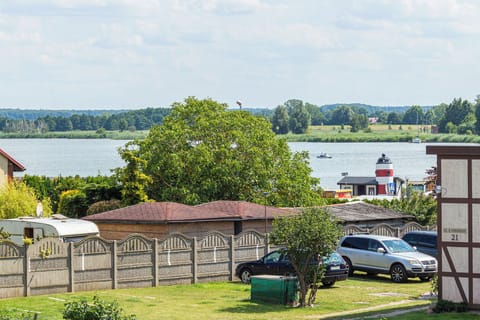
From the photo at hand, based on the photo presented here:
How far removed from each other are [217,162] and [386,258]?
17931mm

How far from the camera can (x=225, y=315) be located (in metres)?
26.7

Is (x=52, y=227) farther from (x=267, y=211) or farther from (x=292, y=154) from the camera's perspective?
(x=292, y=154)

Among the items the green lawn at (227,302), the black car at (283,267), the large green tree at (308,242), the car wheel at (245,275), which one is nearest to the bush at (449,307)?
the green lawn at (227,302)

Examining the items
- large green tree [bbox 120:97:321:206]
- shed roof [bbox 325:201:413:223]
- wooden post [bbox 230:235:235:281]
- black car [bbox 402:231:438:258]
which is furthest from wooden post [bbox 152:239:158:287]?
large green tree [bbox 120:97:321:206]

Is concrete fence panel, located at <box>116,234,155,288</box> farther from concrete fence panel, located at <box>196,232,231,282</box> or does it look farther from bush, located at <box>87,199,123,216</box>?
bush, located at <box>87,199,123,216</box>

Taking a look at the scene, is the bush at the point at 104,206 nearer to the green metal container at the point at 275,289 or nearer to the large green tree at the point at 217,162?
the large green tree at the point at 217,162

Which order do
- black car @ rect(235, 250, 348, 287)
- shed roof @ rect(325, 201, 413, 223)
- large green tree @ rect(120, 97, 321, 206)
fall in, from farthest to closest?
large green tree @ rect(120, 97, 321, 206), shed roof @ rect(325, 201, 413, 223), black car @ rect(235, 250, 348, 287)

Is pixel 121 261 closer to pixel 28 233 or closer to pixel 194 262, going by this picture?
pixel 194 262

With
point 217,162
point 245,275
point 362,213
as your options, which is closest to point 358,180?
point 217,162

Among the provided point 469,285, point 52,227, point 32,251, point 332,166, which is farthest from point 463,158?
point 332,166

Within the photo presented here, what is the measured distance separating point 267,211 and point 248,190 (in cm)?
1156

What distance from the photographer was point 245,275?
3388cm

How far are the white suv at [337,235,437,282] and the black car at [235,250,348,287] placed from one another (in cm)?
263

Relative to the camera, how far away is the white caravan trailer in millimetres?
33719
